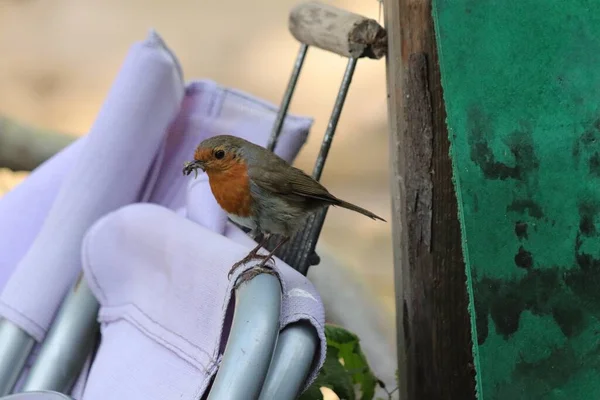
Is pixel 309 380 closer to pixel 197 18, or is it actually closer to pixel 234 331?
pixel 234 331

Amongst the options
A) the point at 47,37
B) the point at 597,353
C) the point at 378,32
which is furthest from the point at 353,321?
the point at 47,37

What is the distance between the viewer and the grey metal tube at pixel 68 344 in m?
1.12

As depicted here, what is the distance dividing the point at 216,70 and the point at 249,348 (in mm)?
2256

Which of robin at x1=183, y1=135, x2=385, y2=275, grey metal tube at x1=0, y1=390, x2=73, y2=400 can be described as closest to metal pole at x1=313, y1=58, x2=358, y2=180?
robin at x1=183, y1=135, x2=385, y2=275

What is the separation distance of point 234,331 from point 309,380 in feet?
0.36

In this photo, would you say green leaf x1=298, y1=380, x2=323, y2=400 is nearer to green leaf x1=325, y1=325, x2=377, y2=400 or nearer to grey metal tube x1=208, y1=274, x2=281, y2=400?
green leaf x1=325, y1=325, x2=377, y2=400

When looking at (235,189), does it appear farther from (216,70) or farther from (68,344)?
(216,70)

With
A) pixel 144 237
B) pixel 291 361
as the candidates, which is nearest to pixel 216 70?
pixel 144 237

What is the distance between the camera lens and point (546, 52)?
0.76 m

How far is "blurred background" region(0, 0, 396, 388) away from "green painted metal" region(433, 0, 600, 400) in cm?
146

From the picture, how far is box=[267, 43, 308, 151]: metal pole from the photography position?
1.25 metres

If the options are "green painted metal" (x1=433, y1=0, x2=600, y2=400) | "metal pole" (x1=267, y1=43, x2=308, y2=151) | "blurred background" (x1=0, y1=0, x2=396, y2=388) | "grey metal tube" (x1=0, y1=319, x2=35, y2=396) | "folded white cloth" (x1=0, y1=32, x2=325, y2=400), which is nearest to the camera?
"green painted metal" (x1=433, y1=0, x2=600, y2=400)

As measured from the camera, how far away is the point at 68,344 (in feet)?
3.75

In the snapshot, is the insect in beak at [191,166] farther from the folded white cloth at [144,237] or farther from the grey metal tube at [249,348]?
the grey metal tube at [249,348]
